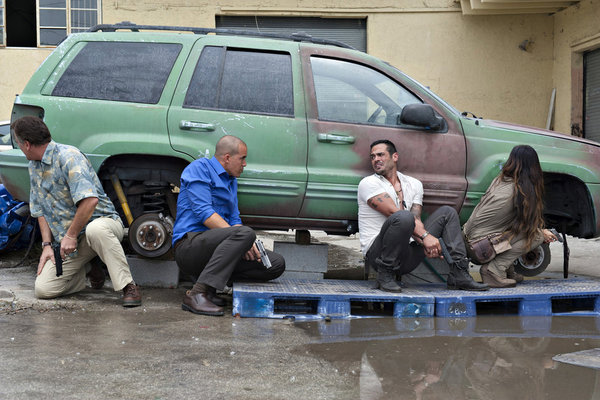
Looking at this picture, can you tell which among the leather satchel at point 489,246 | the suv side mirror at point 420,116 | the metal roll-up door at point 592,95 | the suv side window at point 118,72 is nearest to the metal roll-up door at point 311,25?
the metal roll-up door at point 592,95

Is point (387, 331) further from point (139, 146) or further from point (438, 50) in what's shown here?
point (438, 50)

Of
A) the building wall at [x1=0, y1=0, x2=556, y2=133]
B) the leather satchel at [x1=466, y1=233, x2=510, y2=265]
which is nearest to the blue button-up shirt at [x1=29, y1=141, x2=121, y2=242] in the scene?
the leather satchel at [x1=466, y1=233, x2=510, y2=265]

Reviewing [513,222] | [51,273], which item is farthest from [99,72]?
[513,222]

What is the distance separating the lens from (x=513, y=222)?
5.26 metres

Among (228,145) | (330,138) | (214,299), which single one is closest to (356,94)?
(330,138)

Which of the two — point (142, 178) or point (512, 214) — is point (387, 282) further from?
point (142, 178)

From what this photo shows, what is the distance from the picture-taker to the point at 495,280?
528cm

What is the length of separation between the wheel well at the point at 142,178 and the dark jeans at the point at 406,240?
1.63m

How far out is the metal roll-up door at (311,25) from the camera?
502 inches

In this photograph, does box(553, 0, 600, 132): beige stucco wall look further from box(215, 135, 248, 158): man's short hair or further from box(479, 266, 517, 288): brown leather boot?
box(215, 135, 248, 158): man's short hair

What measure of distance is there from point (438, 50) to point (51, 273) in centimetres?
940

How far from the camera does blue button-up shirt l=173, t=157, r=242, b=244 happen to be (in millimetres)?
4867

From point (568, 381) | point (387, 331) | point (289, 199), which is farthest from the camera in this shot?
point (289, 199)

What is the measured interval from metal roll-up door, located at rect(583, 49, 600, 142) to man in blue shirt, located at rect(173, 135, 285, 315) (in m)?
8.63
